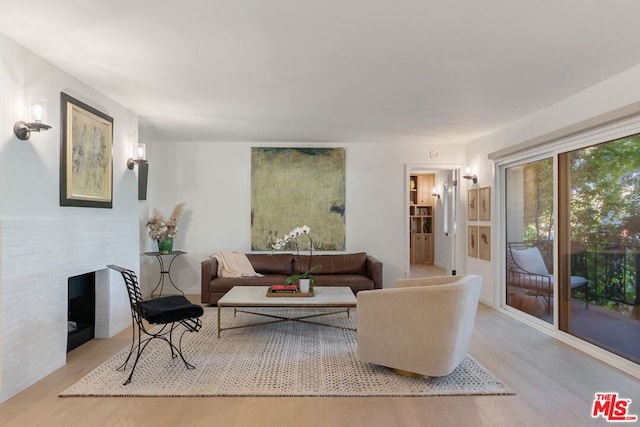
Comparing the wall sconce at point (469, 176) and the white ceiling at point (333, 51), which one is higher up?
the white ceiling at point (333, 51)

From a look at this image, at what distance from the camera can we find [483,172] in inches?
221

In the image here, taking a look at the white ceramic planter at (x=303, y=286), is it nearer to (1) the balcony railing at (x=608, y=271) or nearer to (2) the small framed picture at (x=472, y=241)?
(1) the balcony railing at (x=608, y=271)

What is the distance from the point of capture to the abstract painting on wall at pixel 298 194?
6.18 metres

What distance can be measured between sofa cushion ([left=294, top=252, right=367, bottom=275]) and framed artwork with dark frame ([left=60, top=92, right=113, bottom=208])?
288 centimetres

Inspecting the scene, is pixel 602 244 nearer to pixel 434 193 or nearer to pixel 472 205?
pixel 472 205

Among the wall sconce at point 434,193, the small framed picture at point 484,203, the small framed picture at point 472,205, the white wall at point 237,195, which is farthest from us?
the wall sconce at point 434,193

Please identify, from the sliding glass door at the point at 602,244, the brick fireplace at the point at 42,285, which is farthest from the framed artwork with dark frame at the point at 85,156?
the sliding glass door at the point at 602,244

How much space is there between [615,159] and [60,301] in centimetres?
482

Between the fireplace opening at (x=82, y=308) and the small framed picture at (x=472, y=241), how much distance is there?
4957 millimetres

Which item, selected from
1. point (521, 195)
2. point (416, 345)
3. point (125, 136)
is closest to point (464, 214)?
point (521, 195)

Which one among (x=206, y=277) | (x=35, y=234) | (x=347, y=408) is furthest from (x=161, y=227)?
(x=347, y=408)

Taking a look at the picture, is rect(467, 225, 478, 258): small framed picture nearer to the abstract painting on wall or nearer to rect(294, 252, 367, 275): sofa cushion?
rect(294, 252, 367, 275): sofa cushion

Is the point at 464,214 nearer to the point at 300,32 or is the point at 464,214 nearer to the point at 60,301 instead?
the point at 300,32

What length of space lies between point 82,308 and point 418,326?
3.26 m
